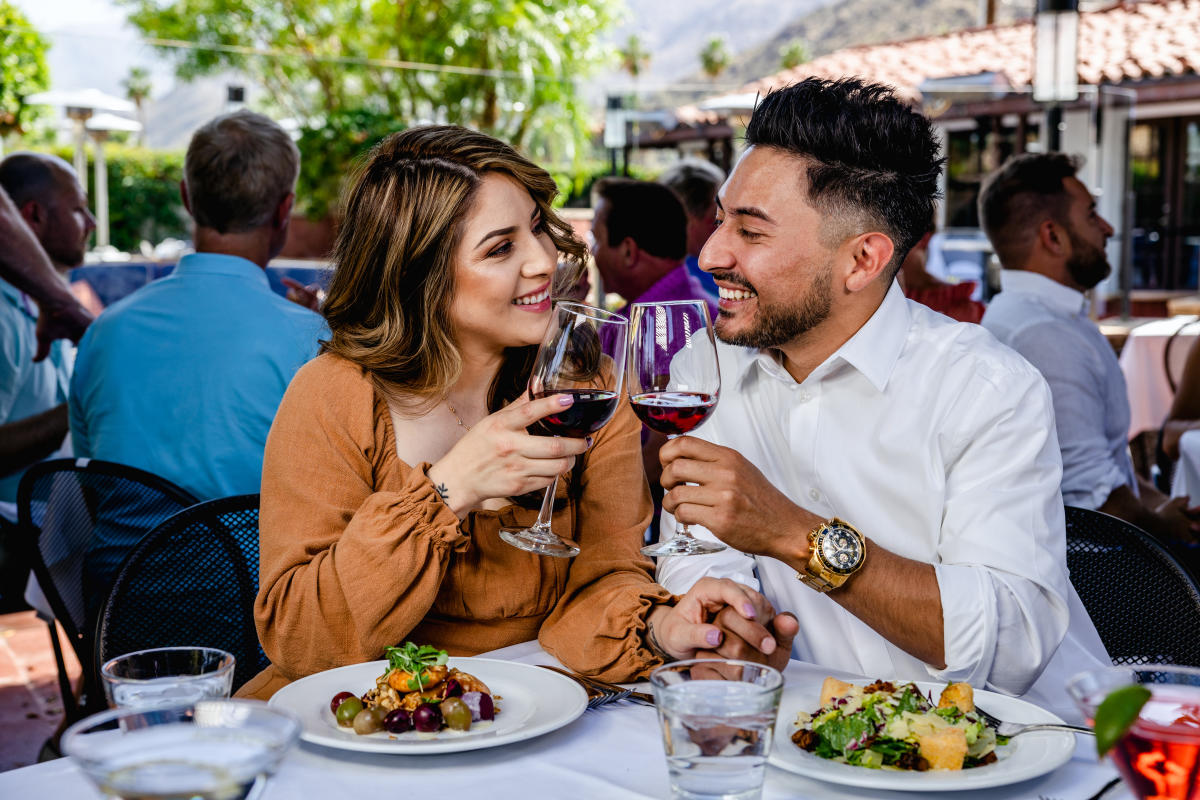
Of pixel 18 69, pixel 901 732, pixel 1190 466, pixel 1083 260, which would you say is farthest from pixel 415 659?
pixel 18 69

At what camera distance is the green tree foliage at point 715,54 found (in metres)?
52.7

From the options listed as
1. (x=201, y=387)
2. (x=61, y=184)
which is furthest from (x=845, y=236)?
(x=61, y=184)

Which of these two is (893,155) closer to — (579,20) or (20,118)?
(20,118)

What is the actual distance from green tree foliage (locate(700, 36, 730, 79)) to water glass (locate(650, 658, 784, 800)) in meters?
54.0

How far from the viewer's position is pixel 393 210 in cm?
202

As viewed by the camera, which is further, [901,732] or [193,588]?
[193,588]

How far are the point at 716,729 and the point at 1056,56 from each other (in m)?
6.58

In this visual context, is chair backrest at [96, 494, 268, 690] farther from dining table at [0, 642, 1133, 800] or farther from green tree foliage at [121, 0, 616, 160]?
green tree foliage at [121, 0, 616, 160]

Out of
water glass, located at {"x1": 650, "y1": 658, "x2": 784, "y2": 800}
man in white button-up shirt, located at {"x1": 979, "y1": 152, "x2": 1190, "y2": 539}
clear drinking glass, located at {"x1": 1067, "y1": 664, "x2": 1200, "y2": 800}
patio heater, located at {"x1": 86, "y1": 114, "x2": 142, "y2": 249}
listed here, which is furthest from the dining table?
patio heater, located at {"x1": 86, "y1": 114, "x2": 142, "y2": 249}

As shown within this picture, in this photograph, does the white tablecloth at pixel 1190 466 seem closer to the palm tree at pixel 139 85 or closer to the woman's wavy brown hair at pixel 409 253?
the woman's wavy brown hair at pixel 409 253

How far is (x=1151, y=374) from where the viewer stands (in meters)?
6.01

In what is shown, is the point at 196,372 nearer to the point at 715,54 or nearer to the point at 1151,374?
the point at 1151,374

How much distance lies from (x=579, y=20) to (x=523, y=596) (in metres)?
19.6

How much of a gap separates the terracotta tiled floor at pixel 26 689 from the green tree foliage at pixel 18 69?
13.1 ft
